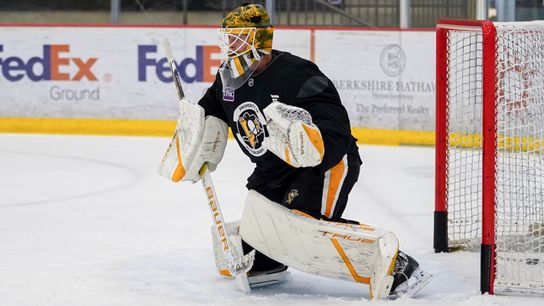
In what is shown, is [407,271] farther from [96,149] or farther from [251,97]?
[96,149]

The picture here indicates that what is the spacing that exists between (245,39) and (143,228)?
54.7 inches

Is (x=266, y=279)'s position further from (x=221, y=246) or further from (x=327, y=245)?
(x=327, y=245)

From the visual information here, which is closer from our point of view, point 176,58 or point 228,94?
point 228,94

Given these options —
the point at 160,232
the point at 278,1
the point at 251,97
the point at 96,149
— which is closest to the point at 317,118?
the point at 251,97

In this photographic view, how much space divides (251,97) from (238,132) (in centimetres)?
14

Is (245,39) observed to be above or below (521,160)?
above

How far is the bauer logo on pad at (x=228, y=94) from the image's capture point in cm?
311

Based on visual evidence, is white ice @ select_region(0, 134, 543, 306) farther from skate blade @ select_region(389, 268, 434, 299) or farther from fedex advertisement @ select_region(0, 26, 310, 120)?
fedex advertisement @ select_region(0, 26, 310, 120)

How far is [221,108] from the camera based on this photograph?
326 cm

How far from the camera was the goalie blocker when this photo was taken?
2900 mm

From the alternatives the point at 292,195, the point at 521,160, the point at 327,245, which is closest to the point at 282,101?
the point at 292,195

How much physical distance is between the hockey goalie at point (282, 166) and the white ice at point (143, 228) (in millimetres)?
86

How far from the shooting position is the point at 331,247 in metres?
2.92

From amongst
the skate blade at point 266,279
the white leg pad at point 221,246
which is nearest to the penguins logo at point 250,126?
the white leg pad at point 221,246
